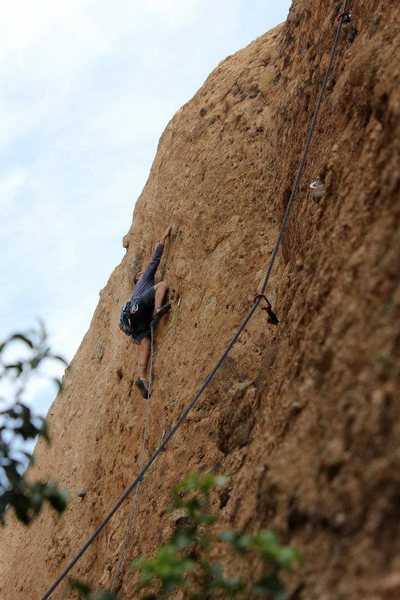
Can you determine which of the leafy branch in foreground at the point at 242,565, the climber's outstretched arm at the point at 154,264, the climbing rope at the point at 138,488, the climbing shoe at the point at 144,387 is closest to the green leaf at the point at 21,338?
the leafy branch in foreground at the point at 242,565

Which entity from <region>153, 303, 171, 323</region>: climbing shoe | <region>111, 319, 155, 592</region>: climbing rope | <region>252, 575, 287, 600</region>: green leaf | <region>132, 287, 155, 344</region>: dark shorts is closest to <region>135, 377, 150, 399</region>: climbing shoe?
<region>111, 319, 155, 592</region>: climbing rope

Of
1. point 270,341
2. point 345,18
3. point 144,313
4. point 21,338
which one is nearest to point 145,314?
point 144,313

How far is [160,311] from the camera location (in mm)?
10422

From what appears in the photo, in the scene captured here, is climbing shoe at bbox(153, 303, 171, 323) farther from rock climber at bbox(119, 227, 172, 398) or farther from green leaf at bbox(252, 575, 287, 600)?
green leaf at bbox(252, 575, 287, 600)

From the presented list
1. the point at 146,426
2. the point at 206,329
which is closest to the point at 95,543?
the point at 146,426

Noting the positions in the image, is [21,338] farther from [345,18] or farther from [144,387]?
[144,387]

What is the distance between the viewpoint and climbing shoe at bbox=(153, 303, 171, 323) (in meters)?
10.4

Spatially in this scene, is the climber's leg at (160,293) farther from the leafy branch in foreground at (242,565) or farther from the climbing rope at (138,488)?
the leafy branch in foreground at (242,565)

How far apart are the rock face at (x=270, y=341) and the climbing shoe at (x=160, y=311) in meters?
0.12

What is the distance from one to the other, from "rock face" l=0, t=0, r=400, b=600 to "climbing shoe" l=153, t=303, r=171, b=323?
12cm

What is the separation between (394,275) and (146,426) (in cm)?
640

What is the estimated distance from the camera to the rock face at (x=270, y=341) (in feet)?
10.3

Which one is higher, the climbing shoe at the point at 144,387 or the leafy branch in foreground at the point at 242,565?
the climbing shoe at the point at 144,387

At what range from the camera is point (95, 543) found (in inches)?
365
